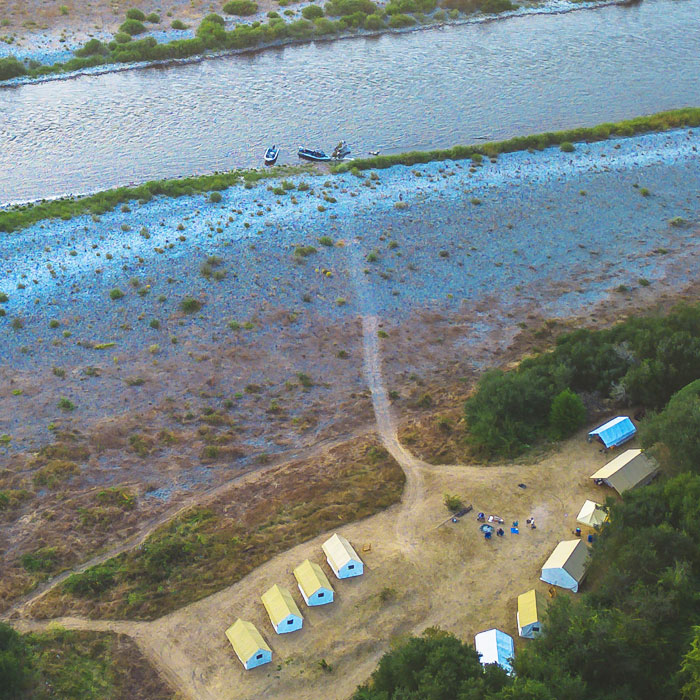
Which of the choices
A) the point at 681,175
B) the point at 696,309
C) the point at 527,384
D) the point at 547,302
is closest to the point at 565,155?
the point at 681,175

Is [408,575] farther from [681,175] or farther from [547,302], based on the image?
[681,175]

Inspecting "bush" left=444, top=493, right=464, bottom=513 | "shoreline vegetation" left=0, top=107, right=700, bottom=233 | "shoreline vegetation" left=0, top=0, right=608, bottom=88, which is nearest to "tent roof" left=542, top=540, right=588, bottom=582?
"bush" left=444, top=493, right=464, bottom=513

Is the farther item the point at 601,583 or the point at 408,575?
the point at 408,575

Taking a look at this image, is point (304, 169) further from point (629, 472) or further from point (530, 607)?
point (530, 607)

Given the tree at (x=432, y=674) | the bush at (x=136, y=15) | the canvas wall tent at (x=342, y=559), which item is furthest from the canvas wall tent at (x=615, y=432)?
the bush at (x=136, y=15)

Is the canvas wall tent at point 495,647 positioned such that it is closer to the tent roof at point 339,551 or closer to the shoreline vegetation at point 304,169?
the tent roof at point 339,551

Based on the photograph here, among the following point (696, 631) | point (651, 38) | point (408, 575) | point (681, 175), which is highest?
point (651, 38)

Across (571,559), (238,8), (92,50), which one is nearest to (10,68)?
(92,50)
